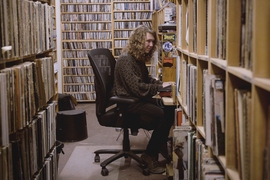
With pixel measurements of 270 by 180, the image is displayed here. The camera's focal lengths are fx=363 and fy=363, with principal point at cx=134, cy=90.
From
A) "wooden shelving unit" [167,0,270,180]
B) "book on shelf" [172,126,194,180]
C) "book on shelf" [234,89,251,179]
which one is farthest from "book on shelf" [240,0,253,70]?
"book on shelf" [172,126,194,180]

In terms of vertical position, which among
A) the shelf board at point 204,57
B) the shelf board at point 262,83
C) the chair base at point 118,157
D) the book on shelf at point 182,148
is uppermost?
the shelf board at point 204,57

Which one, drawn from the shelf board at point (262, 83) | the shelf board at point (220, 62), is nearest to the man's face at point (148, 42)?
the shelf board at point (220, 62)

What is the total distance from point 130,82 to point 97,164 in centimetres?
90

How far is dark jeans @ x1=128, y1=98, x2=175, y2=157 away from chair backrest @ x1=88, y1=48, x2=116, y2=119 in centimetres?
25

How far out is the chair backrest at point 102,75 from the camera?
3066mm

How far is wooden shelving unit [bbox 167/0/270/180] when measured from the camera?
101 centimetres

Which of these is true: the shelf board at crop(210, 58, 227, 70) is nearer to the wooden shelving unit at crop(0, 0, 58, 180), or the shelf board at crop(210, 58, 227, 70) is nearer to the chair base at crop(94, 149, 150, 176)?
the wooden shelving unit at crop(0, 0, 58, 180)

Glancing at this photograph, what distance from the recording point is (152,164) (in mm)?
3283

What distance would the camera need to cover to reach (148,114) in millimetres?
3094

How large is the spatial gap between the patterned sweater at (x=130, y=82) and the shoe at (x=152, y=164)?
1.85 ft

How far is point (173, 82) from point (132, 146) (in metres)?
1.11

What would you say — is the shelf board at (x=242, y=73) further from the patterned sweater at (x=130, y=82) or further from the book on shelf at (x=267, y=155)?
the patterned sweater at (x=130, y=82)

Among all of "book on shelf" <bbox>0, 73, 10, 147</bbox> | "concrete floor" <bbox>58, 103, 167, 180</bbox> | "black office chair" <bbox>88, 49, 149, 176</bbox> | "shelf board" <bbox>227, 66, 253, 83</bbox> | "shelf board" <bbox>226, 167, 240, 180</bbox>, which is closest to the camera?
"shelf board" <bbox>227, 66, 253, 83</bbox>

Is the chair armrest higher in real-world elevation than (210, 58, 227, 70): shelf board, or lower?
lower
